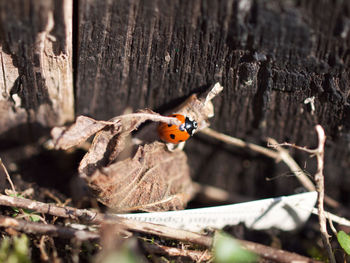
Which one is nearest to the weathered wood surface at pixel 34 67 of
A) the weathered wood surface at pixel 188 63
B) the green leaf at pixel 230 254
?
the weathered wood surface at pixel 188 63

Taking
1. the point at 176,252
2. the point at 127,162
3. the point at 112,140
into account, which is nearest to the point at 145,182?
the point at 127,162

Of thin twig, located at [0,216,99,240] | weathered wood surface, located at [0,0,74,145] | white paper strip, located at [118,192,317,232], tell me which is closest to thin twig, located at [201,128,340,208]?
white paper strip, located at [118,192,317,232]

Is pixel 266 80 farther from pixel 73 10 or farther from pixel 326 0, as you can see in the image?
pixel 73 10

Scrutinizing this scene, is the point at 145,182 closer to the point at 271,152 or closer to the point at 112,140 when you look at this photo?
the point at 112,140

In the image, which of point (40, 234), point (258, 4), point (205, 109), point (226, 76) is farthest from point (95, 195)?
point (258, 4)

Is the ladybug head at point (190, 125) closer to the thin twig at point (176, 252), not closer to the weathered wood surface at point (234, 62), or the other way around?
the weathered wood surface at point (234, 62)

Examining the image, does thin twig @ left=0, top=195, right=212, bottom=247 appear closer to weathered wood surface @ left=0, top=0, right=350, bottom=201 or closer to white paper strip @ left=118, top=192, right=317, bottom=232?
white paper strip @ left=118, top=192, right=317, bottom=232

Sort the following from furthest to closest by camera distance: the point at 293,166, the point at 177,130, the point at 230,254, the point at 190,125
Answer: the point at 293,166 → the point at 190,125 → the point at 177,130 → the point at 230,254
